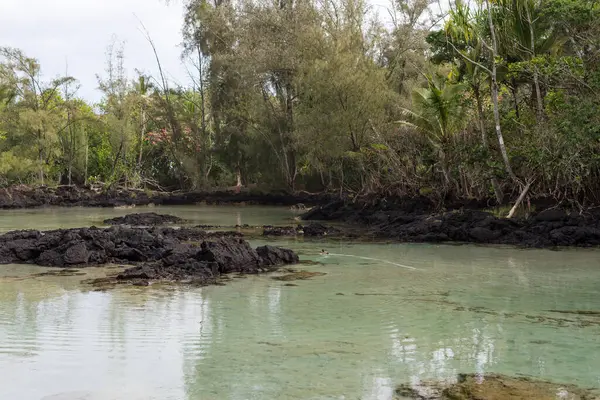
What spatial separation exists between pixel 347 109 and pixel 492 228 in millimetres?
9182

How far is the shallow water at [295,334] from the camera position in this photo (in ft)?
16.0

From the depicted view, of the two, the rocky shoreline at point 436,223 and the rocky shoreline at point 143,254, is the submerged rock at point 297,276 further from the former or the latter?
the rocky shoreline at point 436,223

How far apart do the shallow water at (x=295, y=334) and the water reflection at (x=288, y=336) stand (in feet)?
0.05

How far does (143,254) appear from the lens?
11.6 m

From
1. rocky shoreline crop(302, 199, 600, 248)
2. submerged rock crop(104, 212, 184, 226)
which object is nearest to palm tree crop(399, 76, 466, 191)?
rocky shoreline crop(302, 199, 600, 248)

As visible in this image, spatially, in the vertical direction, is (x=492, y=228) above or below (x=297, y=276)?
above

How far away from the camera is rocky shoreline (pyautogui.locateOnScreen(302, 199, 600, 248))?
1361cm

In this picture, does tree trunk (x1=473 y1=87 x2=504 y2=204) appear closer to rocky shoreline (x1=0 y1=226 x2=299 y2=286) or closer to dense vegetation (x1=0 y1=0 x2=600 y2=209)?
dense vegetation (x1=0 y1=0 x2=600 y2=209)

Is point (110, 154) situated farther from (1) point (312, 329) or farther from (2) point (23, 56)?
(1) point (312, 329)

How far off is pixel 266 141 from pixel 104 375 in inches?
987

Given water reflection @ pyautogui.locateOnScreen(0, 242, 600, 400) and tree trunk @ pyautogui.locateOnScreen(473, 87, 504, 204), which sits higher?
tree trunk @ pyautogui.locateOnScreen(473, 87, 504, 204)

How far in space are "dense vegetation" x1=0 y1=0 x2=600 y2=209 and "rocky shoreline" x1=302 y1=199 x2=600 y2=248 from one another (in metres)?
0.76

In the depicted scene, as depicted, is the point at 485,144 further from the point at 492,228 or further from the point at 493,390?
the point at 493,390

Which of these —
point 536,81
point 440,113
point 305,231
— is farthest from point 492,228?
point 305,231
